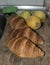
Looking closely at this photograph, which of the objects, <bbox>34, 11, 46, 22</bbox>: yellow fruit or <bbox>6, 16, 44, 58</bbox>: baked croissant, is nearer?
<bbox>6, 16, 44, 58</bbox>: baked croissant

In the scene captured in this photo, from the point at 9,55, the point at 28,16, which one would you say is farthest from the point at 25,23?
the point at 9,55

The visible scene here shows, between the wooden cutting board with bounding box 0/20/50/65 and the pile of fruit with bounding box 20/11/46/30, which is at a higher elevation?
the pile of fruit with bounding box 20/11/46/30

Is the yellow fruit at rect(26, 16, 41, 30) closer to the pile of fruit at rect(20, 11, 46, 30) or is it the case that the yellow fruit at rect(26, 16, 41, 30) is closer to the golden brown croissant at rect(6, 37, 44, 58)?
the pile of fruit at rect(20, 11, 46, 30)

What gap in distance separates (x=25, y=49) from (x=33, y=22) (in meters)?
0.18

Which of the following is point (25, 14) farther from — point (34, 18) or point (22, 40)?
point (22, 40)

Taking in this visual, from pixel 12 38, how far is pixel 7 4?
290 millimetres

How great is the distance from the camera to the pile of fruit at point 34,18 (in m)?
0.88

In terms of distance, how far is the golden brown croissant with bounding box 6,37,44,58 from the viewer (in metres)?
0.73

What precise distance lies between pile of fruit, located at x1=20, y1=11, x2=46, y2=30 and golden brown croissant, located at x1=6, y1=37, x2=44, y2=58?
0.14m

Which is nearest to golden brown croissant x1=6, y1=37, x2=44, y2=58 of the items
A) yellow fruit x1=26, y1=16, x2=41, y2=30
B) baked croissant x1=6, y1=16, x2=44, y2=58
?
baked croissant x1=6, y1=16, x2=44, y2=58

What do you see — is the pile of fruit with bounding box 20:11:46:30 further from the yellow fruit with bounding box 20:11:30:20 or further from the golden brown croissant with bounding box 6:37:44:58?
the golden brown croissant with bounding box 6:37:44:58

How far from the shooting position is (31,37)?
2.59 ft

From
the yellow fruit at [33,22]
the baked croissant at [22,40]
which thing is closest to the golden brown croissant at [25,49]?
the baked croissant at [22,40]

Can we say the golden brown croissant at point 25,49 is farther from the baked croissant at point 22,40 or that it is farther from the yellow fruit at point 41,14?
the yellow fruit at point 41,14
